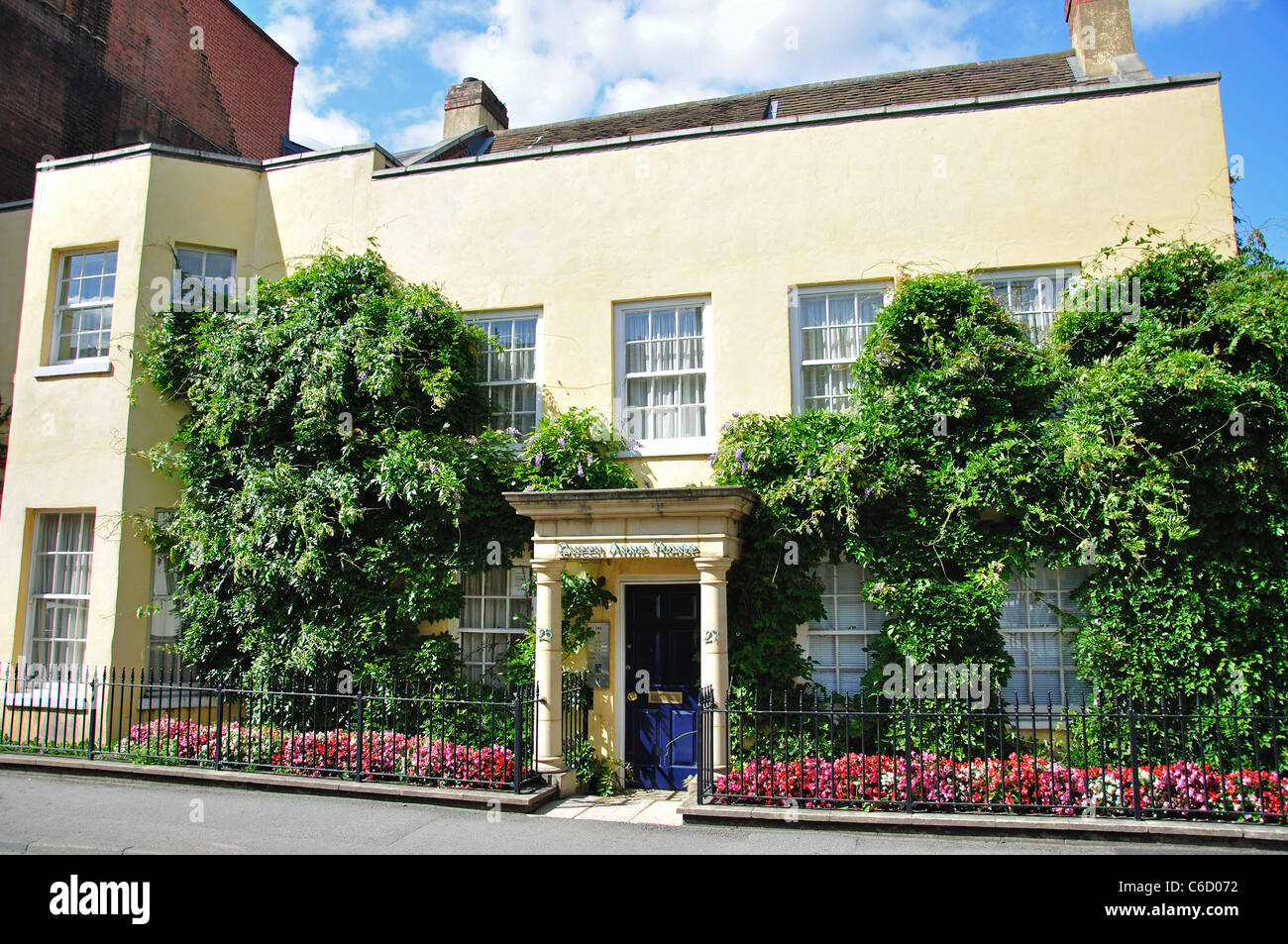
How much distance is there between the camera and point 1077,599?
988cm

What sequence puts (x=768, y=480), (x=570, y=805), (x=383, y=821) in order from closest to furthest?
1. (x=383, y=821)
2. (x=570, y=805)
3. (x=768, y=480)

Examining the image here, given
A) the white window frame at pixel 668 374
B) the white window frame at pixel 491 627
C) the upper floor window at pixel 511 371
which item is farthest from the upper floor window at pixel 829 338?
the white window frame at pixel 491 627

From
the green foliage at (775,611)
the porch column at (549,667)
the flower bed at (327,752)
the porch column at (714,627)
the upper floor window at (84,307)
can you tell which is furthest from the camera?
the upper floor window at (84,307)

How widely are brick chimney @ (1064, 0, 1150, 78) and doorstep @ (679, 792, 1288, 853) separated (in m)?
10.7

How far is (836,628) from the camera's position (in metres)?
10.6

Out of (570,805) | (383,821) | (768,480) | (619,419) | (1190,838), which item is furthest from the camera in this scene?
(619,419)

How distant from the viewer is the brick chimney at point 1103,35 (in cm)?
1375

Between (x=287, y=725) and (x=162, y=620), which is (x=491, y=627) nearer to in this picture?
(x=287, y=725)

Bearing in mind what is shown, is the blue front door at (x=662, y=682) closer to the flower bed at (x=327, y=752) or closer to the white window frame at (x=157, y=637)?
the flower bed at (x=327, y=752)

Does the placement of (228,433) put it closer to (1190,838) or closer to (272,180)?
(272,180)

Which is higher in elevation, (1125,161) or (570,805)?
(1125,161)

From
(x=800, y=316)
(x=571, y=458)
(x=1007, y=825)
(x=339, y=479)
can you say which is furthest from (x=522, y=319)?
(x=1007, y=825)

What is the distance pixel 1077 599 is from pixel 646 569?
4.76 meters

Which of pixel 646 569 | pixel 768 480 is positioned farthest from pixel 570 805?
pixel 768 480
